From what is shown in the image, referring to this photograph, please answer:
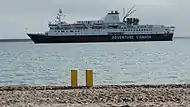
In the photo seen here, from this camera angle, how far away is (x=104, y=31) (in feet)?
287

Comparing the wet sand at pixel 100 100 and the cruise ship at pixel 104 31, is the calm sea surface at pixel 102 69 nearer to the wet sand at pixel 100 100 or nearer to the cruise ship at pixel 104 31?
the wet sand at pixel 100 100

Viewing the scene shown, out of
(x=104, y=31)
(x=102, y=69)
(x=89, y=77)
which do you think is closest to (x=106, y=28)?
(x=104, y=31)

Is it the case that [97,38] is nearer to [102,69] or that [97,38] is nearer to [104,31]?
[104,31]

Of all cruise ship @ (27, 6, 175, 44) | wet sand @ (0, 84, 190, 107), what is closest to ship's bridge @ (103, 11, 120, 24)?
cruise ship @ (27, 6, 175, 44)

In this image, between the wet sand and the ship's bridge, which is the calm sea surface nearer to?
the wet sand

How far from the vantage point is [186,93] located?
10258mm

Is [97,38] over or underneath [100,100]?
over

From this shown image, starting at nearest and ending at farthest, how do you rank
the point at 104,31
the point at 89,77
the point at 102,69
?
the point at 89,77
the point at 102,69
the point at 104,31

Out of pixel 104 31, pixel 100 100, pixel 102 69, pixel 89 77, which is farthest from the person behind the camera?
pixel 104 31

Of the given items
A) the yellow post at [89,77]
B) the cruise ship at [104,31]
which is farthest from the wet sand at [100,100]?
the cruise ship at [104,31]

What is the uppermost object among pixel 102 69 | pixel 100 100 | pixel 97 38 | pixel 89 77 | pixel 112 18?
pixel 112 18

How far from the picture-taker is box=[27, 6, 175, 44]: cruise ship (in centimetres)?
8725

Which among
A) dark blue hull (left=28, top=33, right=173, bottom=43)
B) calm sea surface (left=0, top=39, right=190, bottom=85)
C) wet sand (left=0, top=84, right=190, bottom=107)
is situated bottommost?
calm sea surface (left=0, top=39, right=190, bottom=85)

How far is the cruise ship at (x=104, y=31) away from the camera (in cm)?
8725
